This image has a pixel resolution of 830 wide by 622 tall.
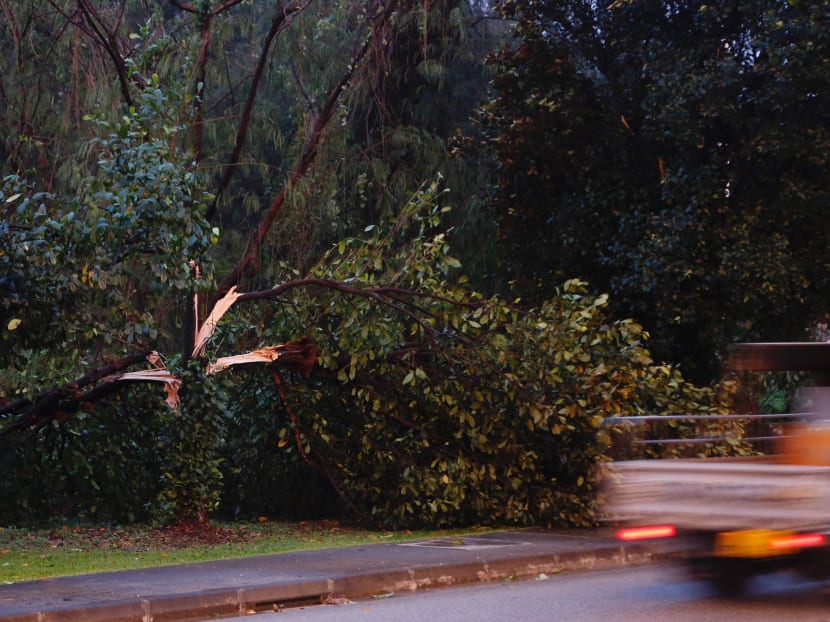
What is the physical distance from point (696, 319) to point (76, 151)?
33.6 ft

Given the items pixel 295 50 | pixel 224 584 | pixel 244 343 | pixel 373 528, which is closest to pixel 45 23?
pixel 295 50

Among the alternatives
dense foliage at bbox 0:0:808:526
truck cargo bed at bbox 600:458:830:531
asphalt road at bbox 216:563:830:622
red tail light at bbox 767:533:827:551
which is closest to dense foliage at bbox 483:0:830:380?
dense foliage at bbox 0:0:808:526

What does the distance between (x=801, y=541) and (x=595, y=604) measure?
2054mm

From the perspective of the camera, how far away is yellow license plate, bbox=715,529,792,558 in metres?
7.32

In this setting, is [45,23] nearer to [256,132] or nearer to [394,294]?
[256,132]

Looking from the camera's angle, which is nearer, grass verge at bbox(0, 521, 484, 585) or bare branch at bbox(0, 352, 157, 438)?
grass verge at bbox(0, 521, 484, 585)

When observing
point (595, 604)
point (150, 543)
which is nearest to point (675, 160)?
point (150, 543)

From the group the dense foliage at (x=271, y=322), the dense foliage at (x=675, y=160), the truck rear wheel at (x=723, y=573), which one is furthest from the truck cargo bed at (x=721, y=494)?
the dense foliage at (x=675, y=160)

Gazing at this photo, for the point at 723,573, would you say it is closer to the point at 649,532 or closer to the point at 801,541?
the point at 649,532

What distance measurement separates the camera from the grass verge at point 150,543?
11.1 metres

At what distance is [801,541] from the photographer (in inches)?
285

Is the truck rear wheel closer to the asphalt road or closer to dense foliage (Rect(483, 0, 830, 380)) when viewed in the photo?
the asphalt road

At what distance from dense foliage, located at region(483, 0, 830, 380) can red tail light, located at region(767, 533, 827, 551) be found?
34.4 feet

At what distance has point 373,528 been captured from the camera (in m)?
15.0
